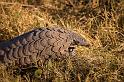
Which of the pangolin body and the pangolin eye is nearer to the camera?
the pangolin body

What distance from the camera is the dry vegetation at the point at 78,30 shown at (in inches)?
118

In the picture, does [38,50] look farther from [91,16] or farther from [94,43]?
[91,16]

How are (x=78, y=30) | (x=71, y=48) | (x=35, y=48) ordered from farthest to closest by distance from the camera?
(x=78, y=30), (x=71, y=48), (x=35, y=48)

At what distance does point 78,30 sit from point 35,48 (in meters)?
0.86

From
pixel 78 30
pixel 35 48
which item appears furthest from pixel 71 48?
pixel 78 30

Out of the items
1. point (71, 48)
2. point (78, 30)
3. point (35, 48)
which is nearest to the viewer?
point (35, 48)

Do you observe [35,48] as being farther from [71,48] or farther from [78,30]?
[78,30]

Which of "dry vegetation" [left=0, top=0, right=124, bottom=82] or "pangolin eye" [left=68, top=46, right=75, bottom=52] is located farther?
"pangolin eye" [left=68, top=46, right=75, bottom=52]

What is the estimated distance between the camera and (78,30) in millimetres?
3830

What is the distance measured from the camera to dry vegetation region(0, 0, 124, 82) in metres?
3.00

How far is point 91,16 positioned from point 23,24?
2.71ft

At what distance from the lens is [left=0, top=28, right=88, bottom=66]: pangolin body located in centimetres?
308

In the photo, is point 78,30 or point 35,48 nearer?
point 35,48

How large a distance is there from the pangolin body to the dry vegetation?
0.08m
